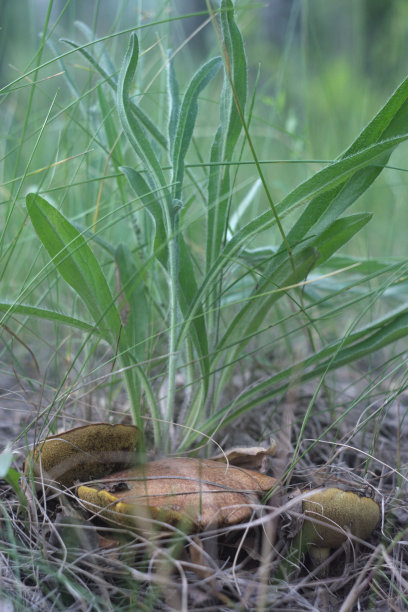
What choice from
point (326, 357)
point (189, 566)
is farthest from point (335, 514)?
point (326, 357)

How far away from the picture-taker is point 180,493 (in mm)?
672

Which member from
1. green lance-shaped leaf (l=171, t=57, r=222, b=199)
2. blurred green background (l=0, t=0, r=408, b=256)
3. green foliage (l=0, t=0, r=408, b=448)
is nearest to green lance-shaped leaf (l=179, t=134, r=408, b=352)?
green foliage (l=0, t=0, r=408, b=448)

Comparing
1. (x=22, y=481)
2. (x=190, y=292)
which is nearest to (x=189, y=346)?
(x=190, y=292)

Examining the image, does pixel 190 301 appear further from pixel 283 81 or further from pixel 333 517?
pixel 283 81

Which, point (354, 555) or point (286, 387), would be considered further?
point (286, 387)

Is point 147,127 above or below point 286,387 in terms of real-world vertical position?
above

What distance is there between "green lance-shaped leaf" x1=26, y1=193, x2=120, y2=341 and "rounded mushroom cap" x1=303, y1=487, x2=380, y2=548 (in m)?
0.40

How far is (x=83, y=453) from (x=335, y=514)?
0.37 meters

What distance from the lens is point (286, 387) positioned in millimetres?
940

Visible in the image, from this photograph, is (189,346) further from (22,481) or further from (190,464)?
(22,481)

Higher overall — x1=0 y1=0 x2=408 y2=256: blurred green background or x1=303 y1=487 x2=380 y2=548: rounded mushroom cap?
x1=0 y1=0 x2=408 y2=256: blurred green background

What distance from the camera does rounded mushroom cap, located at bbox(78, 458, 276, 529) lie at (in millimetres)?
639

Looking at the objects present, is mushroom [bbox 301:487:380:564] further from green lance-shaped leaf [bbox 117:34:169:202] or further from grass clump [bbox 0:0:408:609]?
green lance-shaped leaf [bbox 117:34:169:202]

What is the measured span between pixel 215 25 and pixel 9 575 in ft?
2.70
